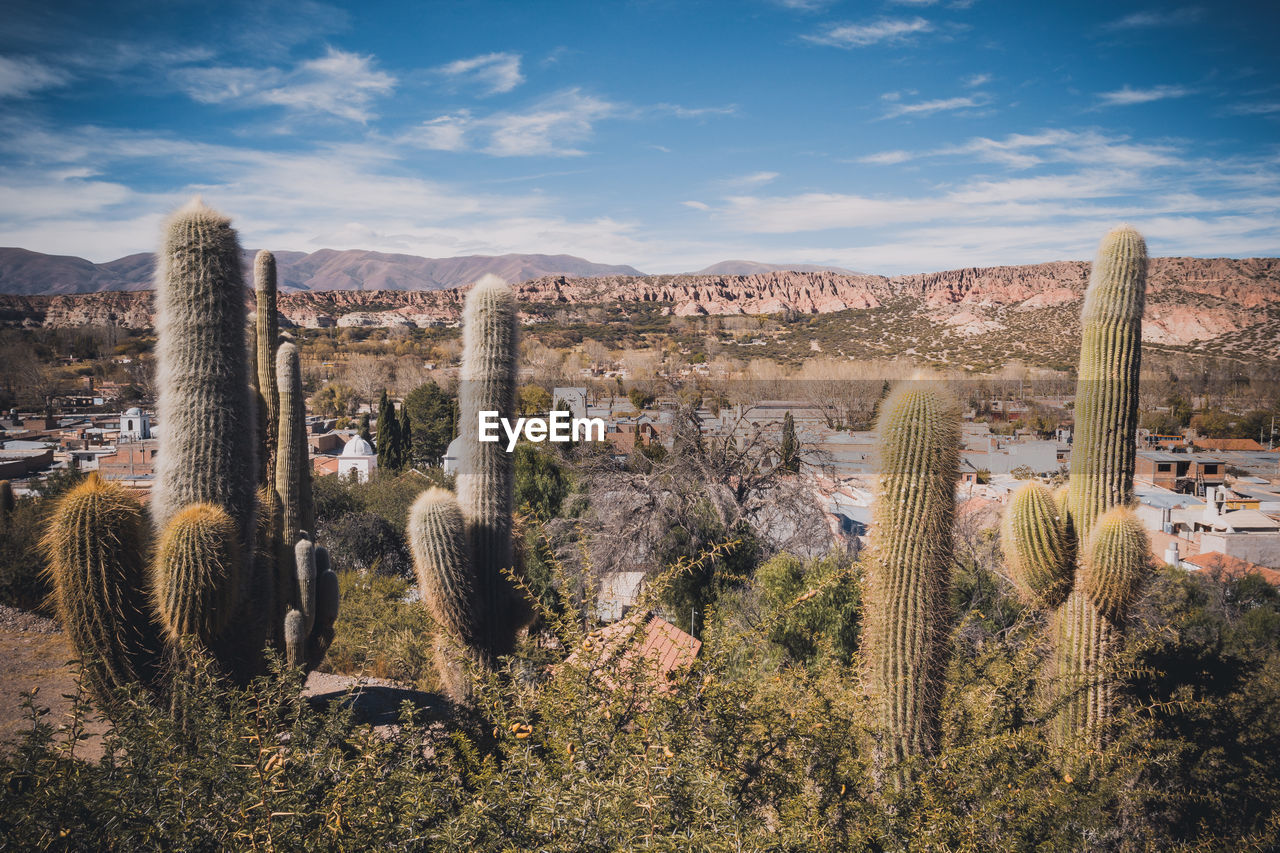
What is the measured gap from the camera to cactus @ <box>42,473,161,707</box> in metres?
4.10

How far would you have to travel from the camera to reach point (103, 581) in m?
4.12

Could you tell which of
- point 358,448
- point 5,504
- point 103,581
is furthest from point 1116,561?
point 358,448

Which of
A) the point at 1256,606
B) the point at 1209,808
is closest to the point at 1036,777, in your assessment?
the point at 1209,808

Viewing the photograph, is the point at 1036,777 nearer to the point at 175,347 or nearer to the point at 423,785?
the point at 423,785

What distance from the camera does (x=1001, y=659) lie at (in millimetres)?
5395

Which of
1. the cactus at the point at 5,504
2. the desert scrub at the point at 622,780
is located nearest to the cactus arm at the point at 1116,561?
the desert scrub at the point at 622,780

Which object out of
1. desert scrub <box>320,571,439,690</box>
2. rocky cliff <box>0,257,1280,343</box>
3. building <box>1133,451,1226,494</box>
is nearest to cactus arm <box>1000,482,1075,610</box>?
desert scrub <box>320,571,439,690</box>

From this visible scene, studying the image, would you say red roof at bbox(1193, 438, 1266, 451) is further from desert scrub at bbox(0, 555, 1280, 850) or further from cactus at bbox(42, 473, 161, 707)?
cactus at bbox(42, 473, 161, 707)

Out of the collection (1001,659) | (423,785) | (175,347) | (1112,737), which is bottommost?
(1112,737)

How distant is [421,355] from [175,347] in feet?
191

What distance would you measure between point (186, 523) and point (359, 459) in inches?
999

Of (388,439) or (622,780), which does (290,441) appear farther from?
(388,439)

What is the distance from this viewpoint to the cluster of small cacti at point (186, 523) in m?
4.13

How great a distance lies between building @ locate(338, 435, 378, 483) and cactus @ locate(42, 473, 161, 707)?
78.5 ft
